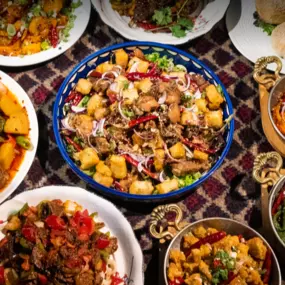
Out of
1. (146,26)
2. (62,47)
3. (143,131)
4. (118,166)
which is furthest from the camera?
(146,26)

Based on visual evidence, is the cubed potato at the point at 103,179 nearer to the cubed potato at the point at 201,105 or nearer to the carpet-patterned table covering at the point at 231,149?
the carpet-patterned table covering at the point at 231,149

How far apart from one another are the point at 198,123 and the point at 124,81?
0.48m

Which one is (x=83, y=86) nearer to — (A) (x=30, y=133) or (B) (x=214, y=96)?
(A) (x=30, y=133)

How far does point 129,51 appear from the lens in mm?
3094

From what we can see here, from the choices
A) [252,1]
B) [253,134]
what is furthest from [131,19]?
[253,134]

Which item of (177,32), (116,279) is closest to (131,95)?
(177,32)

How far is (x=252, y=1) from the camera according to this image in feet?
11.4

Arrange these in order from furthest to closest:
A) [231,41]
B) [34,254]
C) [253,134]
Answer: [231,41], [253,134], [34,254]

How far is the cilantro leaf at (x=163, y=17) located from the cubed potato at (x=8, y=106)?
3.39ft

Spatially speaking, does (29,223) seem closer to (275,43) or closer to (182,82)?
(182,82)

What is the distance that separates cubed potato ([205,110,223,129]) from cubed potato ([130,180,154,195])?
0.49m

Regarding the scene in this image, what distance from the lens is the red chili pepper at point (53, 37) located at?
3215 millimetres

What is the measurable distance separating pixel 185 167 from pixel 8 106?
3.49 ft

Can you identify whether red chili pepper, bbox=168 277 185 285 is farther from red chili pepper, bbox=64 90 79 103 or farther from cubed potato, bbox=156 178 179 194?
red chili pepper, bbox=64 90 79 103
